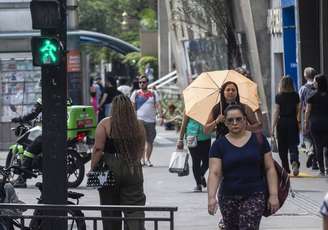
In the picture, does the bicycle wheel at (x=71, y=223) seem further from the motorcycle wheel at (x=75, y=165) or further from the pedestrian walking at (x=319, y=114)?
the pedestrian walking at (x=319, y=114)

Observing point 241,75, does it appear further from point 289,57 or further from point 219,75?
point 289,57

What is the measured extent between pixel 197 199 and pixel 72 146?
10.1 ft

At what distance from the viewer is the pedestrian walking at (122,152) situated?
31.9ft

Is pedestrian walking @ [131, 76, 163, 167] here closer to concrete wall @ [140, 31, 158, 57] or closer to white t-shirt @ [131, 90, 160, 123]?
white t-shirt @ [131, 90, 160, 123]

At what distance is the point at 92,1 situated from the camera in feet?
231

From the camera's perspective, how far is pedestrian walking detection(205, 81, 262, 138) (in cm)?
1150

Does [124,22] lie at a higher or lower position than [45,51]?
higher

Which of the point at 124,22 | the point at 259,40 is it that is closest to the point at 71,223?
the point at 259,40

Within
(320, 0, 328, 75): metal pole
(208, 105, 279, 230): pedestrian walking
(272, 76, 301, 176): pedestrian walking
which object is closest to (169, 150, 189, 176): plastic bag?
(272, 76, 301, 176): pedestrian walking

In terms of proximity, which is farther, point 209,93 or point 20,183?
point 20,183

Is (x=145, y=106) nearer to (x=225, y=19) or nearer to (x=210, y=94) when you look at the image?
(x=210, y=94)

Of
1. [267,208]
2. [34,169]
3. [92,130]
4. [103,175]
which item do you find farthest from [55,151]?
[92,130]

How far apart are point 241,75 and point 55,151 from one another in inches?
175

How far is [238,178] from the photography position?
870cm
